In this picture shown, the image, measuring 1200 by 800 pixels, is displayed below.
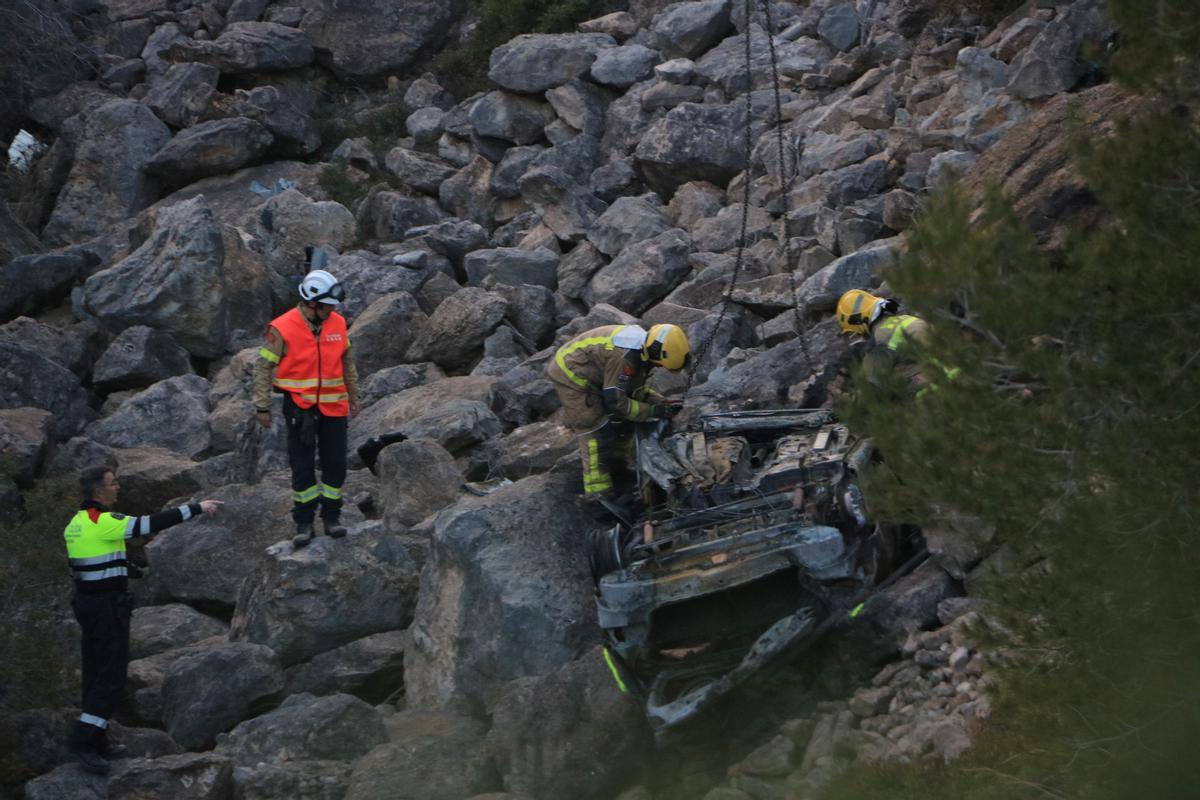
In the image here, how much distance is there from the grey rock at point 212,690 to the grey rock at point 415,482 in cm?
284

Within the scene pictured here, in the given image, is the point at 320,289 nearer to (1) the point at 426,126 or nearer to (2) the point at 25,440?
(2) the point at 25,440

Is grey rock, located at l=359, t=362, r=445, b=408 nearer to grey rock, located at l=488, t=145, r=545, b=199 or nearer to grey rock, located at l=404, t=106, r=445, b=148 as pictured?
grey rock, located at l=488, t=145, r=545, b=199

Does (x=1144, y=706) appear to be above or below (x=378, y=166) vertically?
above

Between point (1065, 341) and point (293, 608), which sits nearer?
point (1065, 341)

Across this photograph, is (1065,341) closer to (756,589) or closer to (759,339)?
(756,589)

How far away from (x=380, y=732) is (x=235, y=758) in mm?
856

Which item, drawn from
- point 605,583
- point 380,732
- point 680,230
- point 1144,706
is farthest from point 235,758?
point 680,230

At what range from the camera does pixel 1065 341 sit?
18.0ft

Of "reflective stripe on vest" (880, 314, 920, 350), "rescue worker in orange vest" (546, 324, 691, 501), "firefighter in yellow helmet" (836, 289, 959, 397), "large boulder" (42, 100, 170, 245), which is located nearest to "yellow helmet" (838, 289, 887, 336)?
"firefighter in yellow helmet" (836, 289, 959, 397)

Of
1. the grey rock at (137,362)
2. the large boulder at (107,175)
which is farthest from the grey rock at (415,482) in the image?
the large boulder at (107,175)

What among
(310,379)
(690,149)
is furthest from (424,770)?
(690,149)

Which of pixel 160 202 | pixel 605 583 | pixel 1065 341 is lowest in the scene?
pixel 160 202

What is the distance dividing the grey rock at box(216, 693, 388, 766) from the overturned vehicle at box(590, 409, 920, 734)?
5.63 feet

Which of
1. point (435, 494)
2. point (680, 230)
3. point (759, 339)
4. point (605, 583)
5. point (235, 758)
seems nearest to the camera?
point (605, 583)
